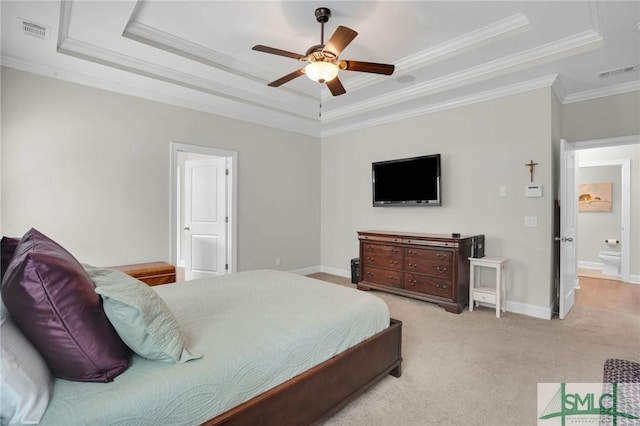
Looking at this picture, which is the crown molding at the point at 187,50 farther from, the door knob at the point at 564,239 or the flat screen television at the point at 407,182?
the door knob at the point at 564,239

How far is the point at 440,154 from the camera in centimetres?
438

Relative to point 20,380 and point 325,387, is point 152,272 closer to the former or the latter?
point 325,387

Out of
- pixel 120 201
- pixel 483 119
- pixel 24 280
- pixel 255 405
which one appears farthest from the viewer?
pixel 483 119

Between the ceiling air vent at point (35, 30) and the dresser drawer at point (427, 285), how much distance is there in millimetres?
4461

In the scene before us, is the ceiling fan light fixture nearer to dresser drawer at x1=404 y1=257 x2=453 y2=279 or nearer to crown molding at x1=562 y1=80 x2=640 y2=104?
dresser drawer at x1=404 y1=257 x2=453 y2=279

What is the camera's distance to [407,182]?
466 centimetres

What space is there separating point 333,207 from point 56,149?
4015 millimetres

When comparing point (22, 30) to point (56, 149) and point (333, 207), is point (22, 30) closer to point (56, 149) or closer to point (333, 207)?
point (56, 149)

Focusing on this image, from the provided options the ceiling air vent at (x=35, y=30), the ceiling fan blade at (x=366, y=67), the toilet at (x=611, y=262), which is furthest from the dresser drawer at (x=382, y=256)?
the toilet at (x=611, y=262)

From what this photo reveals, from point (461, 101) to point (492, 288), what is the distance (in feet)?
8.02

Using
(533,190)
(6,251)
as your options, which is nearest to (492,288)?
(533,190)

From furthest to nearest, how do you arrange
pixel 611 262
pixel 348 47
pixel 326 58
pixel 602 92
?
pixel 611 262 < pixel 602 92 < pixel 348 47 < pixel 326 58

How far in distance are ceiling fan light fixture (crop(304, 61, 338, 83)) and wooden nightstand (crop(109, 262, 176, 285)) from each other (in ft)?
8.53

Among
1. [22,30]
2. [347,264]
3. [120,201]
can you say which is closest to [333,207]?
[347,264]
